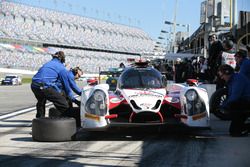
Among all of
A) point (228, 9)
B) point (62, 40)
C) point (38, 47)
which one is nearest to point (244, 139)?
point (228, 9)

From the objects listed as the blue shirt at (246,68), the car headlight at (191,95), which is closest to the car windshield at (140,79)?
the car headlight at (191,95)

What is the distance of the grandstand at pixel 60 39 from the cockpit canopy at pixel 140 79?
69.0m

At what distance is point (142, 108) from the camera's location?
8.19 m

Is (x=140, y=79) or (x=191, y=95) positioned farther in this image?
(x=140, y=79)

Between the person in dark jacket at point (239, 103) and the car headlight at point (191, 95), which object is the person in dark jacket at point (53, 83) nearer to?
the car headlight at point (191, 95)

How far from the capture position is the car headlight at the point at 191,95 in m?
8.46

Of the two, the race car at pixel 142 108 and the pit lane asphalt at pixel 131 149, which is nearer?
the pit lane asphalt at pixel 131 149

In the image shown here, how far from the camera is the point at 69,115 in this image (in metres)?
9.53

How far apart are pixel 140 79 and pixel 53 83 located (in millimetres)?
1739

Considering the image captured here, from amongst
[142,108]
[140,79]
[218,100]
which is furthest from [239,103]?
[218,100]

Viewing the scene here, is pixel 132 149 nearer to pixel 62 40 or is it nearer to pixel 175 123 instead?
pixel 175 123

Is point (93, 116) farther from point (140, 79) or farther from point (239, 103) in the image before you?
point (239, 103)

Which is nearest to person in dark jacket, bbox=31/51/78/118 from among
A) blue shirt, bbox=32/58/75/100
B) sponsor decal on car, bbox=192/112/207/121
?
blue shirt, bbox=32/58/75/100

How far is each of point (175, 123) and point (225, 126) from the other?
2.51 m
